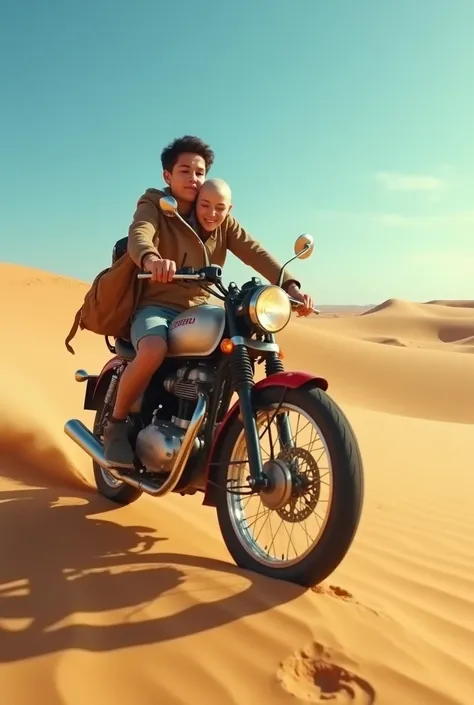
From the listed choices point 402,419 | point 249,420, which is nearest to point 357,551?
point 249,420

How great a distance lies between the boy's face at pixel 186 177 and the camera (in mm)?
3777

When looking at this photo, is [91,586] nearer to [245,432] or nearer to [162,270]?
[245,432]

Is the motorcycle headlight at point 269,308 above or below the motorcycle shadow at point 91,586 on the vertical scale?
above

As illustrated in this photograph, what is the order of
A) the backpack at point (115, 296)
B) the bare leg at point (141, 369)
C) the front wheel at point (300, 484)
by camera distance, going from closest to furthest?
the front wheel at point (300, 484), the bare leg at point (141, 369), the backpack at point (115, 296)

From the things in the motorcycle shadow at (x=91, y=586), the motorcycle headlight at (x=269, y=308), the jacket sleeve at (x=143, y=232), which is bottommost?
the motorcycle shadow at (x=91, y=586)

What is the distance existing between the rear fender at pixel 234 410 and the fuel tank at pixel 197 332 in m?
0.35

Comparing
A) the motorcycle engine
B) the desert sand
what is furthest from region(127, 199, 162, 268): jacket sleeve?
the desert sand

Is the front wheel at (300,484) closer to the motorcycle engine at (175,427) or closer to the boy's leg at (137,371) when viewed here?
the motorcycle engine at (175,427)

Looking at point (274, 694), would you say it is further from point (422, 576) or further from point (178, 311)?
point (178, 311)

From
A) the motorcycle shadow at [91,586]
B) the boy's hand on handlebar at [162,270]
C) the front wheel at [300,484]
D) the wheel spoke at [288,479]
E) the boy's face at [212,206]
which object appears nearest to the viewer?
the motorcycle shadow at [91,586]

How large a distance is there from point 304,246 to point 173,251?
2.73ft

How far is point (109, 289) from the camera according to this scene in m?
3.70

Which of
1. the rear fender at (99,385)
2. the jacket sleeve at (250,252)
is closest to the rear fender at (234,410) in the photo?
the jacket sleeve at (250,252)

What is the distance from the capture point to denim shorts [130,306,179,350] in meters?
3.47
